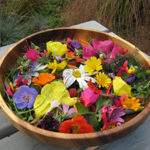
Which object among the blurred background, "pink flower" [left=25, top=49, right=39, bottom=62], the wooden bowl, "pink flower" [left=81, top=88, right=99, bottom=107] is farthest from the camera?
the blurred background

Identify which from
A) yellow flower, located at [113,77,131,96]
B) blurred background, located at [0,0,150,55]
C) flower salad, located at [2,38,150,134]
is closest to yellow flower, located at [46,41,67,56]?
flower salad, located at [2,38,150,134]

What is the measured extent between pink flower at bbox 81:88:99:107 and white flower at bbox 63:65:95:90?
4 cm

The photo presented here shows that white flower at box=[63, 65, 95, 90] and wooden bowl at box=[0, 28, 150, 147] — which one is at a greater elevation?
white flower at box=[63, 65, 95, 90]

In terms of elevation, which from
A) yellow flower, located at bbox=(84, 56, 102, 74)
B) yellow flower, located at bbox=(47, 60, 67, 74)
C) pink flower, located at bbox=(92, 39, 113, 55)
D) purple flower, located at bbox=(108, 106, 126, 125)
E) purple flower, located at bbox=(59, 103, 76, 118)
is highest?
pink flower, located at bbox=(92, 39, 113, 55)

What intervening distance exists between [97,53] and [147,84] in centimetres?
19

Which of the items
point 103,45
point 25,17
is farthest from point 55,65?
point 25,17

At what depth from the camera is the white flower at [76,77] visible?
0.50 m

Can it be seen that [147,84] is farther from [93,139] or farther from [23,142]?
[23,142]

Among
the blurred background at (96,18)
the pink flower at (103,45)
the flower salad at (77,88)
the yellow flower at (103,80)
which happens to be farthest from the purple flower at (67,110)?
the blurred background at (96,18)

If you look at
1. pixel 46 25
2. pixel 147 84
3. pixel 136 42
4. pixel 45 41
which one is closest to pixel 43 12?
pixel 46 25

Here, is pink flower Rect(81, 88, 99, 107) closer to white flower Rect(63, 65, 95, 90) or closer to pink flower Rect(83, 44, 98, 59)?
→ white flower Rect(63, 65, 95, 90)

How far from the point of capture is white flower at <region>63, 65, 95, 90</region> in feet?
1.63

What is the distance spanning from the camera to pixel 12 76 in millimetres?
528

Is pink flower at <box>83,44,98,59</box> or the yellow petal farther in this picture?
pink flower at <box>83,44,98,59</box>
